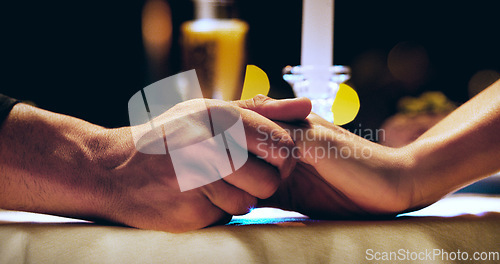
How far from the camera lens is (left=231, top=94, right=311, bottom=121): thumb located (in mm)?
531

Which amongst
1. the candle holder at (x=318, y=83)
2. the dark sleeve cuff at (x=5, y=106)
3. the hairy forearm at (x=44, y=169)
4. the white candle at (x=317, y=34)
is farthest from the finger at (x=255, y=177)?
the white candle at (x=317, y=34)

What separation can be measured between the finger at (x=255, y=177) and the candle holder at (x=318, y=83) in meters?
0.77

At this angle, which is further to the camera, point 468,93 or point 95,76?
point 468,93

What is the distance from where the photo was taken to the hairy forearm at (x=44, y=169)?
47 centimetres

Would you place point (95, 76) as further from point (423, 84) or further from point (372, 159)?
point (423, 84)

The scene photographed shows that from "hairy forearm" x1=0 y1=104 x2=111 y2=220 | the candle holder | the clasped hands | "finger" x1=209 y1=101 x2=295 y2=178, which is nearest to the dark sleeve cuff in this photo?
"hairy forearm" x1=0 y1=104 x2=111 y2=220

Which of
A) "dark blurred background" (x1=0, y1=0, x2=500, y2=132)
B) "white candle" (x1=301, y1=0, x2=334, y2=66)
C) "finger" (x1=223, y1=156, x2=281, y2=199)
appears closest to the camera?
"finger" (x1=223, y1=156, x2=281, y2=199)

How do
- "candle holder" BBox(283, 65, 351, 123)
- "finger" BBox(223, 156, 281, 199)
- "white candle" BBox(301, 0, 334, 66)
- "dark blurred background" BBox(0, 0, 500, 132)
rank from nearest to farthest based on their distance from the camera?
→ "finger" BBox(223, 156, 281, 199) < "candle holder" BBox(283, 65, 351, 123) < "white candle" BBox(301, 0, 334, 66) < "dark blurred background" BBox(0, 0, 500, 132)

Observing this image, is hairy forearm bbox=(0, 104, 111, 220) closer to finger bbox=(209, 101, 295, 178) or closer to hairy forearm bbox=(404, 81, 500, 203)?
finger bbox=(209, 101, 295, 178)

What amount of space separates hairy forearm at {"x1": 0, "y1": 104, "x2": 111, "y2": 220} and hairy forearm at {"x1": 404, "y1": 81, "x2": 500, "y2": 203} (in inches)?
18.8

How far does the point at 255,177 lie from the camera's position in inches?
18.4

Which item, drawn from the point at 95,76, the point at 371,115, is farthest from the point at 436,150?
the point at 371,115

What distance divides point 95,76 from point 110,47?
0.29m

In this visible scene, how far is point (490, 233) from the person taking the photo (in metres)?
0.45
